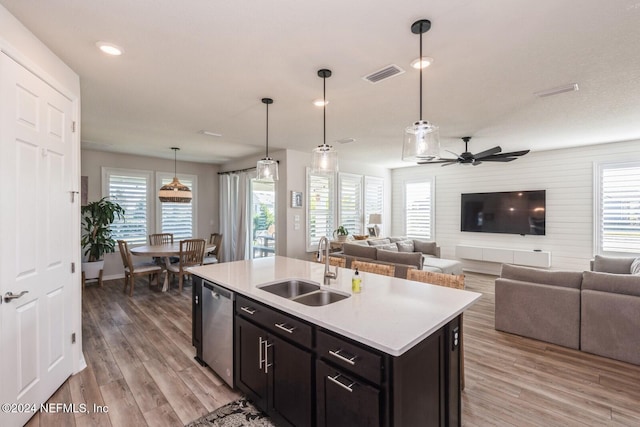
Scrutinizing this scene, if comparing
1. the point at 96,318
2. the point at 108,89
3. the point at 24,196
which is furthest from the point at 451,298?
the point at 96,318

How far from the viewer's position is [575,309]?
3258mm

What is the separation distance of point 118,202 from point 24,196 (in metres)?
5.04

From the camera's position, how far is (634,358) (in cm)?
293

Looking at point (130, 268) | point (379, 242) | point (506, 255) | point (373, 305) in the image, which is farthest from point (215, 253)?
point (506, 255)

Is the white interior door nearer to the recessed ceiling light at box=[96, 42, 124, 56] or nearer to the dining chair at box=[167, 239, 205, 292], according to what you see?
the recessed ceiling light at box=[96, 42, 124, 56]

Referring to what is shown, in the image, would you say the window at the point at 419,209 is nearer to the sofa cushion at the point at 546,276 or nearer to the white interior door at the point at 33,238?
the sofa cushion at the point at 546,276

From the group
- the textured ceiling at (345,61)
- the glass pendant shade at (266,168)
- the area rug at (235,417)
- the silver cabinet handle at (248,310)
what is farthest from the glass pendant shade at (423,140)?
the area rug at (235,417)

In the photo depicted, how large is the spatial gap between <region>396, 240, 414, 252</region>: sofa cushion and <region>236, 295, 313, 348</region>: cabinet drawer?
481 centimetres

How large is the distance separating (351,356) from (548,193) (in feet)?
22.0

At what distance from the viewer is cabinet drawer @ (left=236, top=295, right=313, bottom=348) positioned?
1780 mm

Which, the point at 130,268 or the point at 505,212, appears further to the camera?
the point at 505,212

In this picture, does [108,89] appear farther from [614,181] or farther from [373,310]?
[614,181]

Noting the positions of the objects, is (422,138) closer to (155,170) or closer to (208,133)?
(208,133)

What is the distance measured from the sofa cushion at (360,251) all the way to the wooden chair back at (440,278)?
2.08 metres
